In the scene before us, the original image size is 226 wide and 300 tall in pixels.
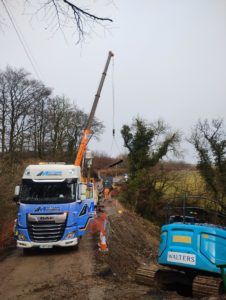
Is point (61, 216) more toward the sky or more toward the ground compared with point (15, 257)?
more toward the sky

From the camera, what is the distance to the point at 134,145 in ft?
117

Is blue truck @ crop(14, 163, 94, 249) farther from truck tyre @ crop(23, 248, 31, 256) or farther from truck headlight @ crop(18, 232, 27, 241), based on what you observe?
truck tyre @ crop(23, 248, 31, 256)

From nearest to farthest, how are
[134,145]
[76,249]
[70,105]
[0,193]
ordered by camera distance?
1. [76,249]
2. [0,193]
3. [134,145]
4. [70,105]

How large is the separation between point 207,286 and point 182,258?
728 mm

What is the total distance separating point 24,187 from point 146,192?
21.1 metres

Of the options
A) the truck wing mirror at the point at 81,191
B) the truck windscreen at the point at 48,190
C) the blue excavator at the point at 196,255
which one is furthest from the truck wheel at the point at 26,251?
the blue excavator at the point at 196,255

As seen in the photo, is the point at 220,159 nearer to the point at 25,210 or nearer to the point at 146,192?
the point at 146,192

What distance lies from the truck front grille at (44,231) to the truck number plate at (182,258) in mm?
6341

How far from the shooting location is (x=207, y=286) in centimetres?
709

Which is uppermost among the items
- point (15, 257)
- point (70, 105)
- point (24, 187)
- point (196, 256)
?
point (70, 105)

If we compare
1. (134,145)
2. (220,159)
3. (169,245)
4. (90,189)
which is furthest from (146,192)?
(169,245)

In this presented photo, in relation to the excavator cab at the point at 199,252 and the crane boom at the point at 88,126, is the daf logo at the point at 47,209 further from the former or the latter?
the crane boom at the point at 88,126

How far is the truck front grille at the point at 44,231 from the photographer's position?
13.0m

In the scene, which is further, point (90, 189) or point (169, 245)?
point (90, 189)
